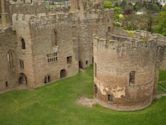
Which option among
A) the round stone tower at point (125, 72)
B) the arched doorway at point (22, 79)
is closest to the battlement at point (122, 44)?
the round stone tower at point (125, 72)

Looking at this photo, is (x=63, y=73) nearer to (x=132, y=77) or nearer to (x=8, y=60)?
(x=8, y=60)

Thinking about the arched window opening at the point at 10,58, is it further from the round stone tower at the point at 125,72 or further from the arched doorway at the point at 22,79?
the round stone tower at the point at 125,72

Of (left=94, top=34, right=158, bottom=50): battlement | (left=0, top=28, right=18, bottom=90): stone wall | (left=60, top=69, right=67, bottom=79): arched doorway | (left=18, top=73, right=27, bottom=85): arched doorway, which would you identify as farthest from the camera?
(left=60, top=69, right=67, bottom=79): arched doorway

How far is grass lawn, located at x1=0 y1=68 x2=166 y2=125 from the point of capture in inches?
1379

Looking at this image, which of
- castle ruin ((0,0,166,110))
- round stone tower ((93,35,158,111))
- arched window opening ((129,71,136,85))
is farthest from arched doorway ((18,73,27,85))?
arched window opening ((129,71,136,85))

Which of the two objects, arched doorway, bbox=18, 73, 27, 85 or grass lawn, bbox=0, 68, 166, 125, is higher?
arched doorway, bbox=18, 73, 27, 85

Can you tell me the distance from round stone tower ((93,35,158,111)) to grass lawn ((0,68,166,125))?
1.23 m

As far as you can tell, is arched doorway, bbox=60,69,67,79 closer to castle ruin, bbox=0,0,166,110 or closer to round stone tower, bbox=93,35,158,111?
castle ruin, bbox=0,0,166,110

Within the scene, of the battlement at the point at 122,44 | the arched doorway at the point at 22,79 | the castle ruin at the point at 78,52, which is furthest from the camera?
the arched doorway at the point at 22,79

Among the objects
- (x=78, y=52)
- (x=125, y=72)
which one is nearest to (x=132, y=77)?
(x=125, y=72)

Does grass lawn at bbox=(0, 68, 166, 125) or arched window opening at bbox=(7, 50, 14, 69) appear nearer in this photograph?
grass lawn at bbox=(0, 68, 166, 125)

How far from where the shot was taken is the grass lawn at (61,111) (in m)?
35.0

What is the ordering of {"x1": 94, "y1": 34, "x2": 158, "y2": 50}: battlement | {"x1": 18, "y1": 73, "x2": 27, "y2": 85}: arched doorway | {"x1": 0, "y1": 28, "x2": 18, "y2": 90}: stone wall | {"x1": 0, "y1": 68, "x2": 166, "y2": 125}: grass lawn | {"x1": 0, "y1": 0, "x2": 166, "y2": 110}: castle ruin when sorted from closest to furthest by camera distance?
{"x1": 94, "y1": 34, "x2": 158, "y2": 50}: battlement < {"x1": 0, "y1": 68, "x2": 166, "y2": 125}: grass lawn < {"x1": 0, "y1": 0, "x2": 166, "y2": 110}: castle ruin < {"x1": 0, "y1": 28, "x2": 18, "y2": 90}: stone wall < {"x1": 18, "y1": 73, "x2": 27, "y2": 85}: arched doorway

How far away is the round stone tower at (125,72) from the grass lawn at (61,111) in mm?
1230
